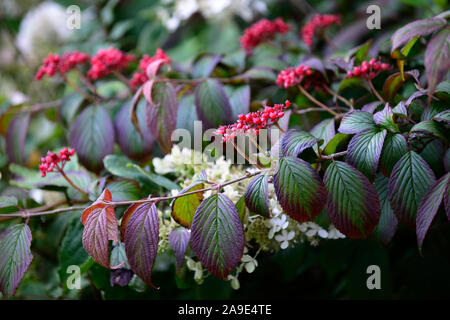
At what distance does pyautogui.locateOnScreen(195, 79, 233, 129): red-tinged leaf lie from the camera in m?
0.72

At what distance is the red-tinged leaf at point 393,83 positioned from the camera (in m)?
0.63

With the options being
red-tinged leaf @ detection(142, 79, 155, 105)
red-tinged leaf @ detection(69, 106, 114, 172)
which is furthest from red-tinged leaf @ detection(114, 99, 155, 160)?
red-tinged leaf @ detection(142, 79, 155, 105)

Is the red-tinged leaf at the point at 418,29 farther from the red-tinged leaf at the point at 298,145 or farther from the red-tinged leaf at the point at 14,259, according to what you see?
the red-tinged leaf at the point at 14,259

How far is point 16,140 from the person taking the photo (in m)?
0.95

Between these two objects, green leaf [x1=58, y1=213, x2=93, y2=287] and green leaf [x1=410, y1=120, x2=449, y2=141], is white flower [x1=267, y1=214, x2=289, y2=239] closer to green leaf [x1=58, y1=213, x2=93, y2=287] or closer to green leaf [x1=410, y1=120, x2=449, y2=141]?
green leaf [x1=410, y1=120, x2=449, y2=141]

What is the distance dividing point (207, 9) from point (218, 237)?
1096 mm

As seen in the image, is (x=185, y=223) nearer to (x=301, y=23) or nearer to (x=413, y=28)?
(x=413, y=28)

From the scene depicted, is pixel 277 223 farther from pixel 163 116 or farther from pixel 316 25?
pixel 316 25

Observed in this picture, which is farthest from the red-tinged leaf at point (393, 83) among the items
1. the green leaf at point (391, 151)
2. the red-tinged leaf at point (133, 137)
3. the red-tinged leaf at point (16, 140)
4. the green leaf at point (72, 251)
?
the red-tinged leaf at point (16, 140)

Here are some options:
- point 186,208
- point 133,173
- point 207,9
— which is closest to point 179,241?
point 186,208

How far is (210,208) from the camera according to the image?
0.54m

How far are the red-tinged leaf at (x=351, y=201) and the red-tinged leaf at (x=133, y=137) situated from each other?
0.42 metres
